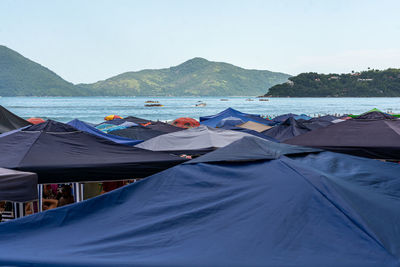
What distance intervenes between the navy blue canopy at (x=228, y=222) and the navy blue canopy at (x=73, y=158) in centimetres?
267

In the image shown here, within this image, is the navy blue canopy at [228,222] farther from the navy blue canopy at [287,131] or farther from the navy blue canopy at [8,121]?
the navy blue canopy at [287,131]

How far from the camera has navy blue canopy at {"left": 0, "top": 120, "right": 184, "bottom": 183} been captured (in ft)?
18.5

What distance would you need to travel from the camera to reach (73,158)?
5953 mm

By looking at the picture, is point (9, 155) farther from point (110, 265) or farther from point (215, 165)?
point (110, 265)

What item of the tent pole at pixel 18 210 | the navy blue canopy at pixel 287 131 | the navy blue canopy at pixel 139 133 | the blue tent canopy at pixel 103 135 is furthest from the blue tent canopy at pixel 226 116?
the tent pole at pixel 18 210

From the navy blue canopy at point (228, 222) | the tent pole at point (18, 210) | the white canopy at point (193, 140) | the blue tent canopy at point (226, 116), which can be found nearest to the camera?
the navy blue canopy at point (228, 222)

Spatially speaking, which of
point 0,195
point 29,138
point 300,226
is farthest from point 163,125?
point 300,226

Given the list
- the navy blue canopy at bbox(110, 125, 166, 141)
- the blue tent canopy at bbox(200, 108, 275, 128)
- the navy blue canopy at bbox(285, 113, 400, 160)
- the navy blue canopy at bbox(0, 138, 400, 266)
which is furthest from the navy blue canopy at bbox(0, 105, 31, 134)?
the blue tent canopy at bbox(200, 108, 275, 128)

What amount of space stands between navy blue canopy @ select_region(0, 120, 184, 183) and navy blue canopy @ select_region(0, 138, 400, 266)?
267 cm

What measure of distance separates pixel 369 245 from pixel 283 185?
30.3 inches

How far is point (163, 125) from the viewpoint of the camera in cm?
1446

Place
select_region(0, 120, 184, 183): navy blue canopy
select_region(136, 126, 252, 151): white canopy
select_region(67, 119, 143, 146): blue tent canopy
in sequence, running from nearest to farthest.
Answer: select_region(0, 120, 184, 183): navy blue canopy → select_region(136, 126, 252, 151): white canopy → select_region(67, 119, 143, 146): blue tent canopy

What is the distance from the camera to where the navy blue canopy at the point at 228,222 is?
2.18m

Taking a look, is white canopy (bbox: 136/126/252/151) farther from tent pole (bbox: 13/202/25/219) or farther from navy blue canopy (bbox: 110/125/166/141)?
tent pole (bbox: 13/202/25/219)
